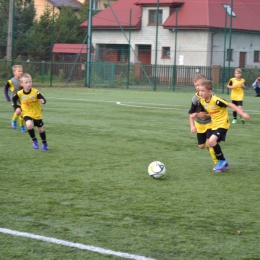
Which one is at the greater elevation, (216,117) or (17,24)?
(17,24)

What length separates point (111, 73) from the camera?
32.9 meters

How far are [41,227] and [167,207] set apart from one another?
1.40 meters

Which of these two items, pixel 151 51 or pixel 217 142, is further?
pixel 151 51

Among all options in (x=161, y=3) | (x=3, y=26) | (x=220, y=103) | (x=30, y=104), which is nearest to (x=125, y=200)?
(x=220, y=103)

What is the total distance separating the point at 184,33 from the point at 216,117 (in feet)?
104

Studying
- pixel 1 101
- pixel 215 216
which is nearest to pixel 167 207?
pixel 215 216

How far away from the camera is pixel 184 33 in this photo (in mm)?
38562

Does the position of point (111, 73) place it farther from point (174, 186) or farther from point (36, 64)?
point (174, 186)

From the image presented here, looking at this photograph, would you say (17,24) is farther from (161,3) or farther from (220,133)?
(220,133)

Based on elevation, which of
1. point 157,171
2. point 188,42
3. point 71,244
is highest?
point 188,42

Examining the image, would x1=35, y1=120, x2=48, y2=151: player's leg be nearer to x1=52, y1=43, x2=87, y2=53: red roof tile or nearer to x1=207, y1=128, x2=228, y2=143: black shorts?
x1=207, y1=128, x2=228, y2=143: black shorts

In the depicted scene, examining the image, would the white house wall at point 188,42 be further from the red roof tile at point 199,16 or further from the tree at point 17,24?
the tree at point 17,24

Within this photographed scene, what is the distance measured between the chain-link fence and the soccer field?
801 inches

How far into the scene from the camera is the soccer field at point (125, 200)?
4.39 metres
